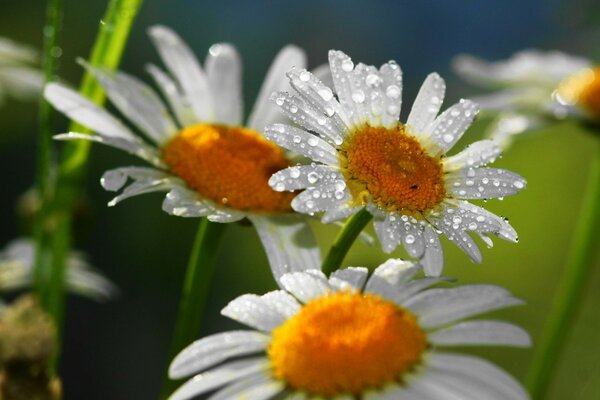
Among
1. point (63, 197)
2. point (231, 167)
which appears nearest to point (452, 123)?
point (231, 167)

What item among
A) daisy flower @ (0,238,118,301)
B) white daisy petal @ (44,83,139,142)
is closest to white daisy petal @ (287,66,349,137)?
white daisy petal @ (44,83,139,142)

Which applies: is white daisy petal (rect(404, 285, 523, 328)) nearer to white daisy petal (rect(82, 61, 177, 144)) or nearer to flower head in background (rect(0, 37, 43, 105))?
white daisy petal (rect(82, 61, 177, 144))

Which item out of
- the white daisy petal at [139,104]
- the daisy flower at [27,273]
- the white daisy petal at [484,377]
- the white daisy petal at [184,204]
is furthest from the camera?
the daisy flower at [27,273]

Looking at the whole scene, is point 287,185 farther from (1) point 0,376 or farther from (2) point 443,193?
(1) point 0,376

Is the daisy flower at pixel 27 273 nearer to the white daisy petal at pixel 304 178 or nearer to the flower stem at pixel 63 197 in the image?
the flower stem at pixel 63 197

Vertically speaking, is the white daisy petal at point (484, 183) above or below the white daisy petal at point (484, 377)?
above

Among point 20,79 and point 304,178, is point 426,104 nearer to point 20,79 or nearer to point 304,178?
point 304,178

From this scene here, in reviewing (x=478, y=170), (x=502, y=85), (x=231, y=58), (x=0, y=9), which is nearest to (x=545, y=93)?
(x=502, y=85)

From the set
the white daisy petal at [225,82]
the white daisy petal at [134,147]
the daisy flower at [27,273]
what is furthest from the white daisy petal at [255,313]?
the daisy flower at [27,273]
